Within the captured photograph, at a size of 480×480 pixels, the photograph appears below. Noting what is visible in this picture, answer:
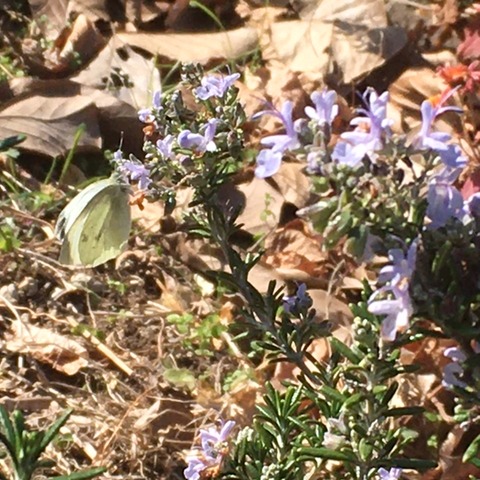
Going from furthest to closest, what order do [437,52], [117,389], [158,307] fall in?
[437,52], [158,307], [117,389]

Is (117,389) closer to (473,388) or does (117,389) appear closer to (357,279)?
(357,279)

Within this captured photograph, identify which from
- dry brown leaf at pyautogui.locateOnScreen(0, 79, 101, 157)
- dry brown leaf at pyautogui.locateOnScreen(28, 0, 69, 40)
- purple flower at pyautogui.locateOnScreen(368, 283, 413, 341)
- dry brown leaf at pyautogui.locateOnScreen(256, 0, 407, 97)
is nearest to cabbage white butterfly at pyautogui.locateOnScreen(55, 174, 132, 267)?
dry brown leaf at pyautogui.locateOnScreen(0, 79, 101, 157)

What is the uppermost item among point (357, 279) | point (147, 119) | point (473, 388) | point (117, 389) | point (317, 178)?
point (317, 178)

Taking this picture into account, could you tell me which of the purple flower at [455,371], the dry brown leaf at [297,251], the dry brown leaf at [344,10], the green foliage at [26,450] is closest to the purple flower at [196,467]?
the green foliage at [26,450]

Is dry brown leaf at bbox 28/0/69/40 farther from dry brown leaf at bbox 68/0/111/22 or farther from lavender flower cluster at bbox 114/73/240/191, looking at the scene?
lavender flower cluster at bbox 114/73/240/191

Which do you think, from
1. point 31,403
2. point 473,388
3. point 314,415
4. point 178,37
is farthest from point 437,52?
point 473,388

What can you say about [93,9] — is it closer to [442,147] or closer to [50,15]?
[50,15]
